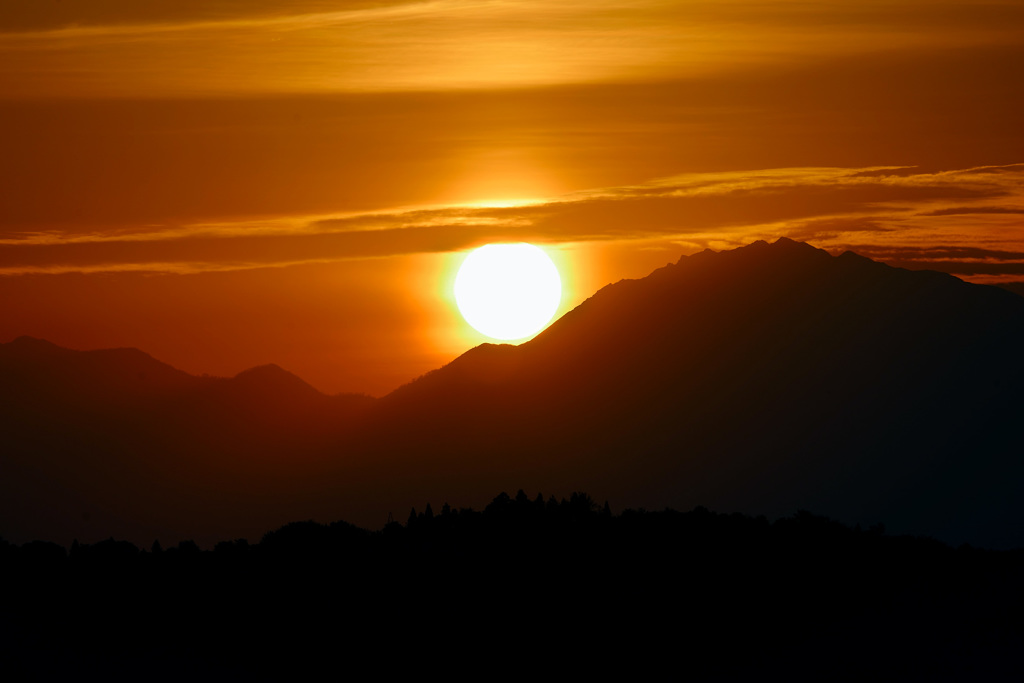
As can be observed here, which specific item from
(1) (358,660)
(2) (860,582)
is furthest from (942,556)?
(1) (358,660)

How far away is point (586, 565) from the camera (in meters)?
64.6

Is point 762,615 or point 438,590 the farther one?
point 438,590

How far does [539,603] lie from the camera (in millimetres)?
62000

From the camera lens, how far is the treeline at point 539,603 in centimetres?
5462

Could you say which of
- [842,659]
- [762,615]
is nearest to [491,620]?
[762,615]

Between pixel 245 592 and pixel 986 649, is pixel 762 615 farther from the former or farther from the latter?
pixel 245 592

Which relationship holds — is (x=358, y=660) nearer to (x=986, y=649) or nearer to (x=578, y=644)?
(x=578, y=644)

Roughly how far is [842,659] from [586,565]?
1588cm

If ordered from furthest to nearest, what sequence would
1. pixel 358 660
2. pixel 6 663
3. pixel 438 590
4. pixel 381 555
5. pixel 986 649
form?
pixel 381 555 → pixel 438 590 → pixel 358 660 → pixel 6 663 → pixel 986 649

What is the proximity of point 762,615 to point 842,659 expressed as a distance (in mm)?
6765

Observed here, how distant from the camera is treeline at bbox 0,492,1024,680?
54.6m

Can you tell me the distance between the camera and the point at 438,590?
6356 cm

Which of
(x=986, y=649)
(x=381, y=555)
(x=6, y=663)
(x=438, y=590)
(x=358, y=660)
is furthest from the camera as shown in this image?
(x=381, y=555)

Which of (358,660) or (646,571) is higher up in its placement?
(646,571)
